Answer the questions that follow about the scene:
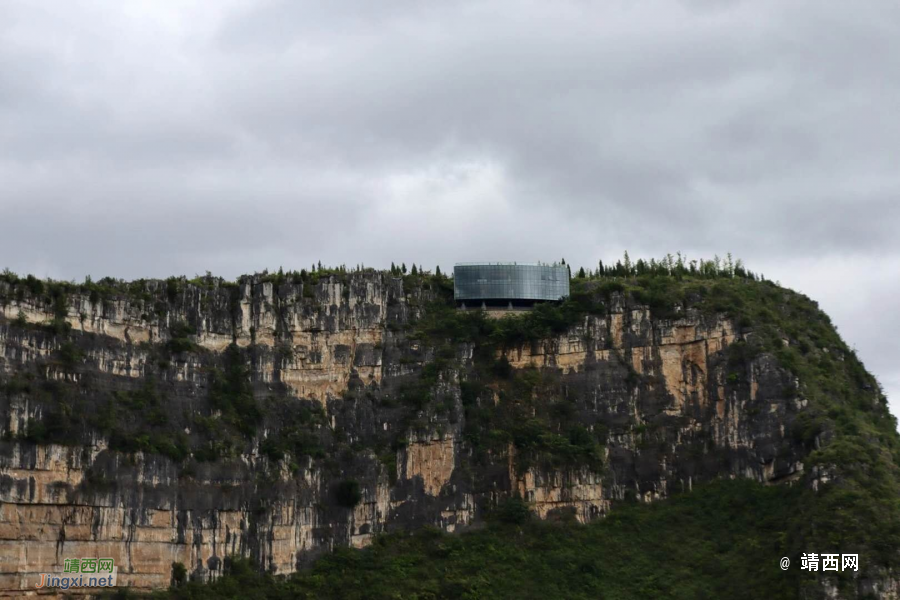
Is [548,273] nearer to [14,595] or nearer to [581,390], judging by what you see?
[581,390]

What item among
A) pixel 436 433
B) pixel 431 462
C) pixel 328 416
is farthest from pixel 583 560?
pixel 328 416

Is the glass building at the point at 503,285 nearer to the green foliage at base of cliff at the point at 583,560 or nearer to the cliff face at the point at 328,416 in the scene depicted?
the cliff face at the point at 328,416

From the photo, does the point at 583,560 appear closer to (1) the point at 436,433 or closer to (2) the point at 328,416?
(1) the point at 436,433

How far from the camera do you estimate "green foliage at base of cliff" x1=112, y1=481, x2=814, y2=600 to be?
110 meters

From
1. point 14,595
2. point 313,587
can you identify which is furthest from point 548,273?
point 14,595

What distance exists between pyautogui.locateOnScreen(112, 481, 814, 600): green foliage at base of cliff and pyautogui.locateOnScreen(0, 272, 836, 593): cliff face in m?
1.56

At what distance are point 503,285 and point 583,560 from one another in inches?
1003

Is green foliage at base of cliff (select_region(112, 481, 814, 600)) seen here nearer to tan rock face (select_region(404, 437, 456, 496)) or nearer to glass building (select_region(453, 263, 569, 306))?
tan rock face (select_region(404, 437, 456, 496))

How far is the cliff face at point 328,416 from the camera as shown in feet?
354

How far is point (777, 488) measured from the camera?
11438 cm

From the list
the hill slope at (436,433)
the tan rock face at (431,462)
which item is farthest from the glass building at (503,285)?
the tan rock face at (431,462)

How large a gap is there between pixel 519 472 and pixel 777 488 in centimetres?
1917

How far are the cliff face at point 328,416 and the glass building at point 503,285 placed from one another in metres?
2.60

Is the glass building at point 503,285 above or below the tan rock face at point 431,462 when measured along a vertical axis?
above
